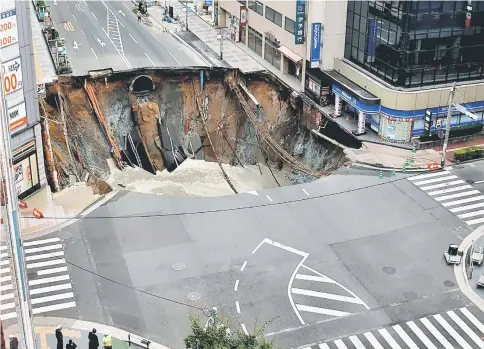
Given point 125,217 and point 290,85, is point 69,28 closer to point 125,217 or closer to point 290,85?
point 290,85

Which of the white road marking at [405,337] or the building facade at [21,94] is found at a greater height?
the building facade at [21,94]

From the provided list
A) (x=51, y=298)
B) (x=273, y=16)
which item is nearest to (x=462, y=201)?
(x=51, y=298)

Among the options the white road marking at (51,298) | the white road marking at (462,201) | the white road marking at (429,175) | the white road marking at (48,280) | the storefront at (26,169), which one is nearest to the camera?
the white road marking at (51,298)

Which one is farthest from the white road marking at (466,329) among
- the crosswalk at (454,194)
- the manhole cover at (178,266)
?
the manhole cover at (178,266)

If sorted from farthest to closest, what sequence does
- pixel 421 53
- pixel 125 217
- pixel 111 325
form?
1. pixel 421 53
2. pixel 125 217
3. pixel 111 325

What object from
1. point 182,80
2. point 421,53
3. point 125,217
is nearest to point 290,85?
point 182,80

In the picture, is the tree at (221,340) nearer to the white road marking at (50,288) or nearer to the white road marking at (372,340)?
the white road marking at (372,340)
